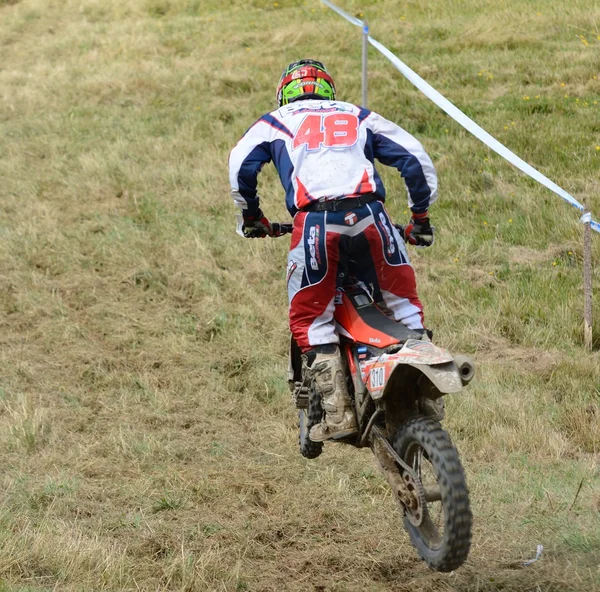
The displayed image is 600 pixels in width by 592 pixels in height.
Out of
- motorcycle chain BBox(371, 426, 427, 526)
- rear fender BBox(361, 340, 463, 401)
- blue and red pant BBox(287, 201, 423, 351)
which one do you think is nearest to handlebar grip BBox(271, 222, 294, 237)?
blue and red pant BBox(287, 201, 423, 351)

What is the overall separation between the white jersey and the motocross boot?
76cm

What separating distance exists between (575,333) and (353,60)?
7.81m

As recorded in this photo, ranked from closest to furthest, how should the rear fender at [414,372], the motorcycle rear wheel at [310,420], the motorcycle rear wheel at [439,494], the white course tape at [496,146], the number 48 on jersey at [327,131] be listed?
the motorcycle rear wheel at [439,494] < the rear fender at [414,372] < the number 48 on jersey at [327,131] < the motorcycle rear wheel at [310,420] < the white course tape at [496,146]

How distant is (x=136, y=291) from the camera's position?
8875mm

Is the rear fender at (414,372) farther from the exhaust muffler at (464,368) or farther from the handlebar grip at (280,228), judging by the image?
the handlebar grip at (280,228)

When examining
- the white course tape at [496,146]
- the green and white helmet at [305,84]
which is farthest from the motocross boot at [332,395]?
the white course tape at [496,146]

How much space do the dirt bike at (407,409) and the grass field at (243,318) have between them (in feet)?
2.54

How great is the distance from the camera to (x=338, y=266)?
14.7 feet

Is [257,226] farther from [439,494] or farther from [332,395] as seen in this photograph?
[439,494]

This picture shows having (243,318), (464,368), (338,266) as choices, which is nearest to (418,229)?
(338,266)

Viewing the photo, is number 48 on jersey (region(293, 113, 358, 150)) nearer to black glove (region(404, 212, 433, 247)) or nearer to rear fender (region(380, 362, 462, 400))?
black glove (region(404, 212, 433, 247))

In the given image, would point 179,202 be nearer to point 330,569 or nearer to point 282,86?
point 282,86

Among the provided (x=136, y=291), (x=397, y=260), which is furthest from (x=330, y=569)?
(x=136, y=291)

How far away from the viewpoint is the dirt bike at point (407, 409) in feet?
12.0
